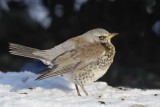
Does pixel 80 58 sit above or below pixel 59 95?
above

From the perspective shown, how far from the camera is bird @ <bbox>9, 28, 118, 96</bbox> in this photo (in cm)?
965

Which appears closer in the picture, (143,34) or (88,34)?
(88,34)

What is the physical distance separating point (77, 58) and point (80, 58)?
0.04 m

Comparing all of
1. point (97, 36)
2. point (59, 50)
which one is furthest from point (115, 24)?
point (59, 50)

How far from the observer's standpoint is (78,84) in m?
9.78

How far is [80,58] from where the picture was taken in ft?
31.9

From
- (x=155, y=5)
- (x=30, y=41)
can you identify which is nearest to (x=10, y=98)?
(x=155, y=5)

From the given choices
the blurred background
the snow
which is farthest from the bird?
the blurred background

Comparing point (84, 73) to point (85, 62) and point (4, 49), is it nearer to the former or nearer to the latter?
point (85, 62)

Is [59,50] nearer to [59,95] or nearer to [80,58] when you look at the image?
[80,58]

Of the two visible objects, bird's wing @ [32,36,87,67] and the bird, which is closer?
the bird

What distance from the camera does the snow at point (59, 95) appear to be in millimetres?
8773

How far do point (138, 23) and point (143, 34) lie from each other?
6.5 inches

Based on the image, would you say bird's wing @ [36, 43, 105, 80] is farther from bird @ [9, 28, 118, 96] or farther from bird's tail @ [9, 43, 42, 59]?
bird's tail @ [9, 43, 42, 59]
